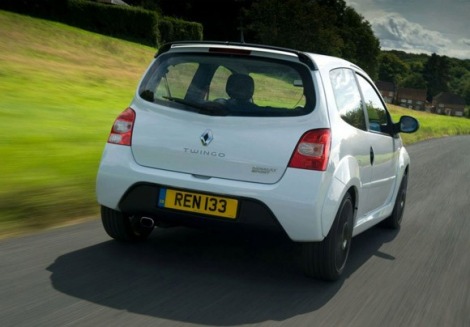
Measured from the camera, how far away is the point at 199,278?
4.46 m

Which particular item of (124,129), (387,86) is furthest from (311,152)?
(387,86)

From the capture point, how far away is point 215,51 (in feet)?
15.8

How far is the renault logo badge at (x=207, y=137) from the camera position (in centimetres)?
446

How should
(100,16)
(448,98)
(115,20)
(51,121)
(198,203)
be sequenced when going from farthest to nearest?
(448,98) → (115,20) → (100,16) → (51,121) → (198,203)

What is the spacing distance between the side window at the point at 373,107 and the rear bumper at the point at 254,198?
63.6 inches

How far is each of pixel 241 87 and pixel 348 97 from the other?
93 cm

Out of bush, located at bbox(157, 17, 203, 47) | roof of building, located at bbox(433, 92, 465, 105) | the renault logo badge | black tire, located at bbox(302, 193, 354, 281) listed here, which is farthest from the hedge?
roof of building, located at bbox(433, 92, 465, 105)

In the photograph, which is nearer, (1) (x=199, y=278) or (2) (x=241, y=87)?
(1) (x=199, y=278)

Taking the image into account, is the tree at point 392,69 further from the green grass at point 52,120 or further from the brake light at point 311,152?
the brake light at point 311,152

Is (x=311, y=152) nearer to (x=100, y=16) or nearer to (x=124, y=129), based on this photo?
(x=124, y=129)

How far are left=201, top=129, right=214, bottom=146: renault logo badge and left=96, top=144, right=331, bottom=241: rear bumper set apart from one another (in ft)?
0.81

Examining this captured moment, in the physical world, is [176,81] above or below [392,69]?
above

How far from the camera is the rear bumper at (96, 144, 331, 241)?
4.26 m

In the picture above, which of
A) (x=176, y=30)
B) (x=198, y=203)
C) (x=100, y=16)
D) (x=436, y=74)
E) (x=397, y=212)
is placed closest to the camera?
(x=198, y=203)
